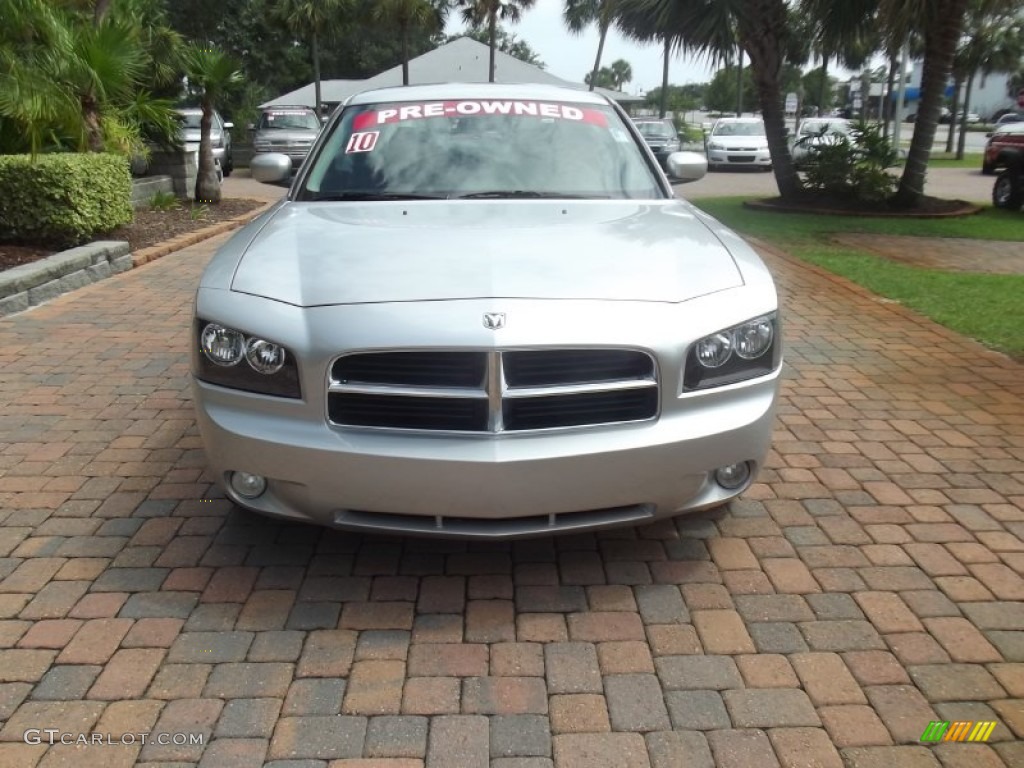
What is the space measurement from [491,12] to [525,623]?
35203 mm

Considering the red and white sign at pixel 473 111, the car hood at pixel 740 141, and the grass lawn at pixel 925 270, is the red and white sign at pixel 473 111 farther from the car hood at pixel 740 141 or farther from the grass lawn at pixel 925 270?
the car hood at pixel 740 141

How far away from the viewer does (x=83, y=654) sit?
2783 mm

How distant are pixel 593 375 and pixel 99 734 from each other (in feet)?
5.64

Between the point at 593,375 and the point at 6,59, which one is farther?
the point at 6,59

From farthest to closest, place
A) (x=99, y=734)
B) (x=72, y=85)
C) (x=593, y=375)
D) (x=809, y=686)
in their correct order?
(x=72, y=85)
(x=593, y=375)
(x=809, y=686)
(x=99, y=734)

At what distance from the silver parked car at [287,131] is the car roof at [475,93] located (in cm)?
1814

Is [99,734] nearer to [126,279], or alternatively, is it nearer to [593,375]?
[593,375]

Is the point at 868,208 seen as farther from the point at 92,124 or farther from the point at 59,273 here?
the point at 59,273

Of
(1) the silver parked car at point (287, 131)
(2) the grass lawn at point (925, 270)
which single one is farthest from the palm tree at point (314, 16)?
(2) the grass lawn at point (925, 270)

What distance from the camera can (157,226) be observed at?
1145 centimetres

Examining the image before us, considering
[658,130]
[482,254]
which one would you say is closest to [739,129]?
[658,130]

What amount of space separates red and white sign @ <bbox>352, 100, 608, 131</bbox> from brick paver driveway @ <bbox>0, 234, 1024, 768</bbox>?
184cm

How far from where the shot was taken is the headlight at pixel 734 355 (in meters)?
2.96

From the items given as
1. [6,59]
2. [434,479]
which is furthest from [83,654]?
[6,59]
